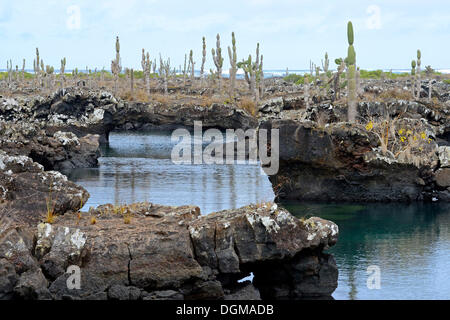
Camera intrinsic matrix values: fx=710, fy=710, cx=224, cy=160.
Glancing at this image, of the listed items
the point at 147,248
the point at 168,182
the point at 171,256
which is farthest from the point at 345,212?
the point at 147,248

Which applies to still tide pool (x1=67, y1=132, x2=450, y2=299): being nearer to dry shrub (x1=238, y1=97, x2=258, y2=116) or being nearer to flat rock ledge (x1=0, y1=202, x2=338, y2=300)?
flat rock ledge (x1=0, y1=202, x2=338, y2=300)

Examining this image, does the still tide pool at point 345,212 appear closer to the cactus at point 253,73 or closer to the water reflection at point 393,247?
the water reflection at point 393,247

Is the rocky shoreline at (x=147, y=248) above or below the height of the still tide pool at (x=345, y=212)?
above

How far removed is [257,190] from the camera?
34.7 metres

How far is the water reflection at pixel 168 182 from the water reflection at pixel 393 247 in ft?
11.3

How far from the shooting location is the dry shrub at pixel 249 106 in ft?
222

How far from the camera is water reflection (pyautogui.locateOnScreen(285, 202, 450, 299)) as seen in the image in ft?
61.0

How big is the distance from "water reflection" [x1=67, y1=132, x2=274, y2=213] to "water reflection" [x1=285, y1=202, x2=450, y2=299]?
136 inches

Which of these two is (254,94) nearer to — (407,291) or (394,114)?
(394,114)

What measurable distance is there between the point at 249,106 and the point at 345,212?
39.2 m

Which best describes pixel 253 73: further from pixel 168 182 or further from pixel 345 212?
pixel 345 212

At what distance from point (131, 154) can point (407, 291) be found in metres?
34.7

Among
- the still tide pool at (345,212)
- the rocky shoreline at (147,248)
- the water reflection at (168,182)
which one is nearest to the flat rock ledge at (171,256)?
the rocky shoreline at (147,248)

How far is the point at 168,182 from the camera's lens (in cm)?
3725
